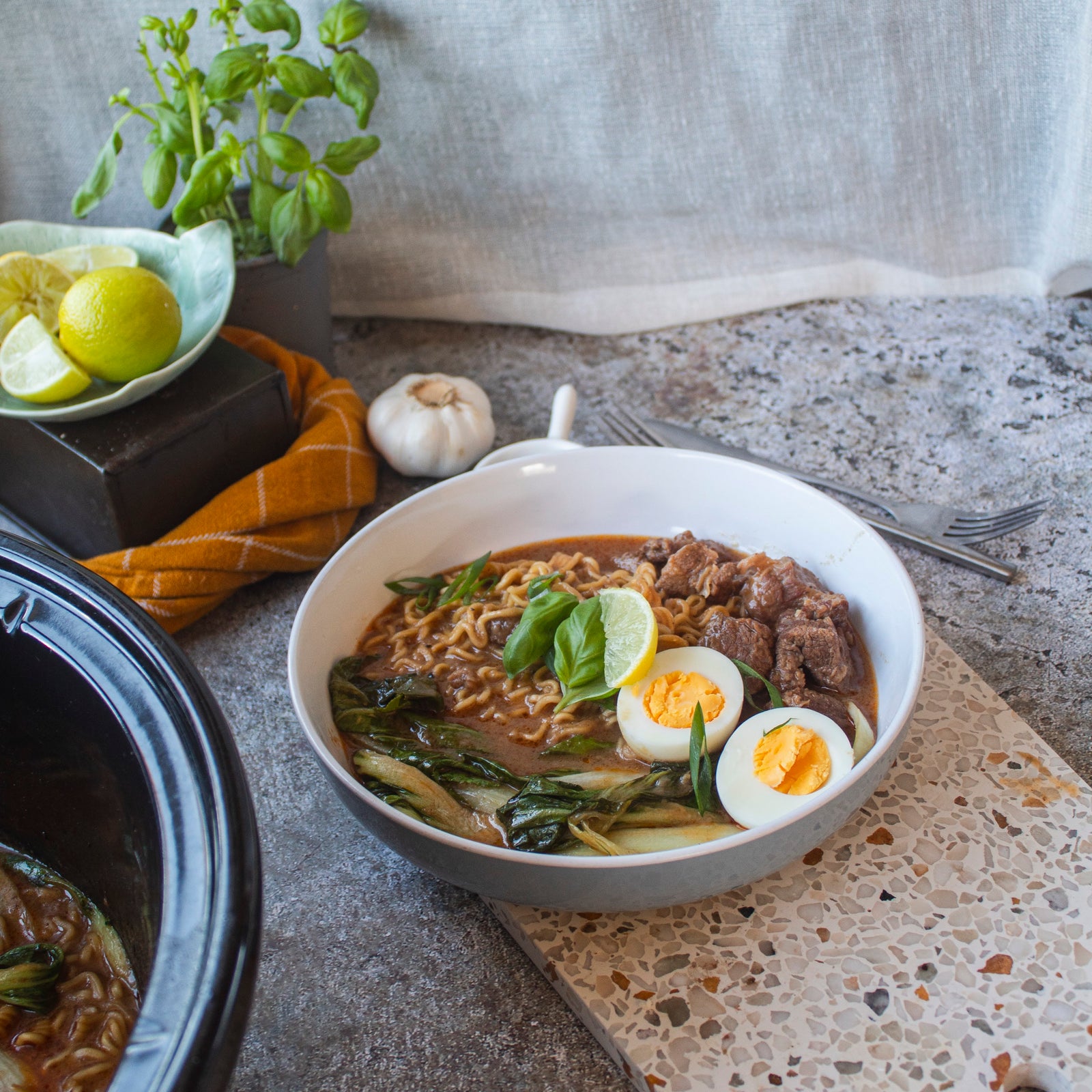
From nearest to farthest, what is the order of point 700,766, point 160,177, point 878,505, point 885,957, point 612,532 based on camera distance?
point 885,957 → point 700,766 → point 612,532 → point 878,505 → point 160,177

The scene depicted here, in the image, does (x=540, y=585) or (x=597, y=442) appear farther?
(x=597, y=442)

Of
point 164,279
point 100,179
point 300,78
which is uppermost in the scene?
point 300,78

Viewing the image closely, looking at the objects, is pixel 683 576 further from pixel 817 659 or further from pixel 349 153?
pixel 349 153

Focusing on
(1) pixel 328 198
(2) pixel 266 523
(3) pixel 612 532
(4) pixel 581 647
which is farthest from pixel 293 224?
(4) pixel 581 647

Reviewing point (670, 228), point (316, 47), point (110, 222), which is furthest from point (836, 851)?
point (110, 222)

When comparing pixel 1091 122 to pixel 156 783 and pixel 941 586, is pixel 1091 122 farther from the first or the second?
pixel 156 783

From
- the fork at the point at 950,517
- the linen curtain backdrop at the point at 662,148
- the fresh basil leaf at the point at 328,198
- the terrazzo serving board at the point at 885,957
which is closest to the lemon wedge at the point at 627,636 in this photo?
the terrazzo serving board at the point at 885,957

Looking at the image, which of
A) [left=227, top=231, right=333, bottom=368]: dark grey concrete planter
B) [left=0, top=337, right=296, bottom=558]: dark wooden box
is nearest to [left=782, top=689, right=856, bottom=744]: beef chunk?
[left=0, top=337, right=296, bottom=558]: dark wooden box
